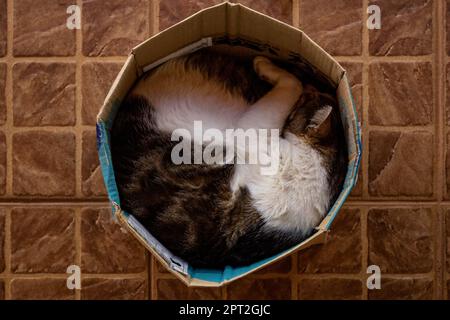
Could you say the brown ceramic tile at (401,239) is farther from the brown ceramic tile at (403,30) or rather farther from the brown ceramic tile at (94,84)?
the brown ceramic tile at (94,84)

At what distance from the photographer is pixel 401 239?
1.37 metres

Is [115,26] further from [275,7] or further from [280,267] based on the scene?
[280,267]

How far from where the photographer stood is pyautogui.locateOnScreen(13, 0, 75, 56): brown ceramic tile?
1360mm

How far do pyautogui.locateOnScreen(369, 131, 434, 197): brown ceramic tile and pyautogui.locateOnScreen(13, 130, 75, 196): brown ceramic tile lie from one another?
92 centimetres

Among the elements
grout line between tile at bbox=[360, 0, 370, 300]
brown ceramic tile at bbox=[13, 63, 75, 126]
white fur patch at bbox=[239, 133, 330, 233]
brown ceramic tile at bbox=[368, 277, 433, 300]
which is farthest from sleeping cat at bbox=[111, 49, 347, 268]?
brown ceramic tile at bbox=[368, 277, 433, 300]

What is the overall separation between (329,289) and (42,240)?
90cm

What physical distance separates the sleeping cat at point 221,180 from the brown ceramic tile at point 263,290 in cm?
23

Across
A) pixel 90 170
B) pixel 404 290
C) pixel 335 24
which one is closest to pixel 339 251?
pixel 404 290

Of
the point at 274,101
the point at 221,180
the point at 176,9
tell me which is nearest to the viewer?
the point at 221,180

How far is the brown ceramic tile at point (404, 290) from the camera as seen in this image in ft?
4.49

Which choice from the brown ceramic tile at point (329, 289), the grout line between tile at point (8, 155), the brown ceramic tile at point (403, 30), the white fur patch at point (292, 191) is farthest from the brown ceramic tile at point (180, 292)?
the brown ceramic tile at point (403, 30)

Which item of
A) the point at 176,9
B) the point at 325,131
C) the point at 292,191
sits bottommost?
the point at 292,191

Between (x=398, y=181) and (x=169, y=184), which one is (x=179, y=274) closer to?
(x=169, y=184)
